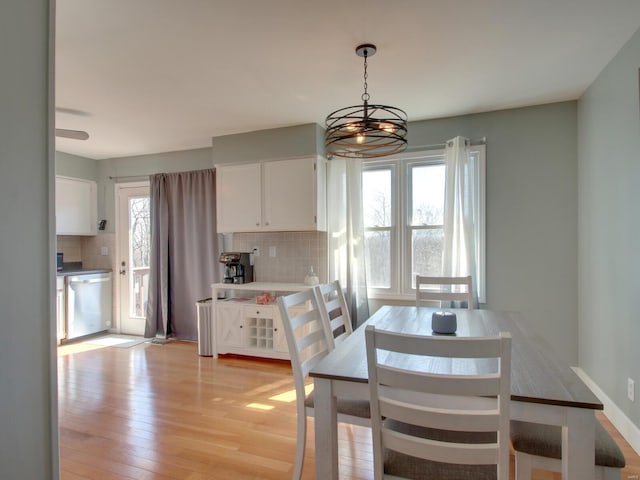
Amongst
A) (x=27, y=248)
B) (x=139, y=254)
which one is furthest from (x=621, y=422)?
(x=139, y=254)

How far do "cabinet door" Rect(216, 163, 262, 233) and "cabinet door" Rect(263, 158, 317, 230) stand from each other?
0.35 feet

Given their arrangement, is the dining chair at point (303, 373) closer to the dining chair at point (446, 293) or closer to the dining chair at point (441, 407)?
the dining chair at point (441, 407)

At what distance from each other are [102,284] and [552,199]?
5537 millimetres

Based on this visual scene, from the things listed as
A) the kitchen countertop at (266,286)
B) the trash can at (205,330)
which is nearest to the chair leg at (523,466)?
the kitchen countertop at (266,286)

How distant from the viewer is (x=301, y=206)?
12.4 feet

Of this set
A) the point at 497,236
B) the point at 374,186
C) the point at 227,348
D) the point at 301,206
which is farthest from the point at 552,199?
the point at 227,348

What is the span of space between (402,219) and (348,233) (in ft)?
1.92

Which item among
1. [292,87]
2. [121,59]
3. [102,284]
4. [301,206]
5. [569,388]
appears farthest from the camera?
[102,284]

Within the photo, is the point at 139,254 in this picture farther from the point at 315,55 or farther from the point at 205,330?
the point at 315,55

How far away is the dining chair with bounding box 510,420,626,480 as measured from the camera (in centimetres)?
123

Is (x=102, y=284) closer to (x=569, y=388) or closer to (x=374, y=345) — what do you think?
(x=374, y=345)

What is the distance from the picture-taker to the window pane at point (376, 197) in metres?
3.87

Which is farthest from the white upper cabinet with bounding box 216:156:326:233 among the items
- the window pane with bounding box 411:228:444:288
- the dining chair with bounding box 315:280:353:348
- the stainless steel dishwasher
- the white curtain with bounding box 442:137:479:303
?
the stainless steel dishwasher

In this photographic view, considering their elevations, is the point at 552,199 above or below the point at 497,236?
above
